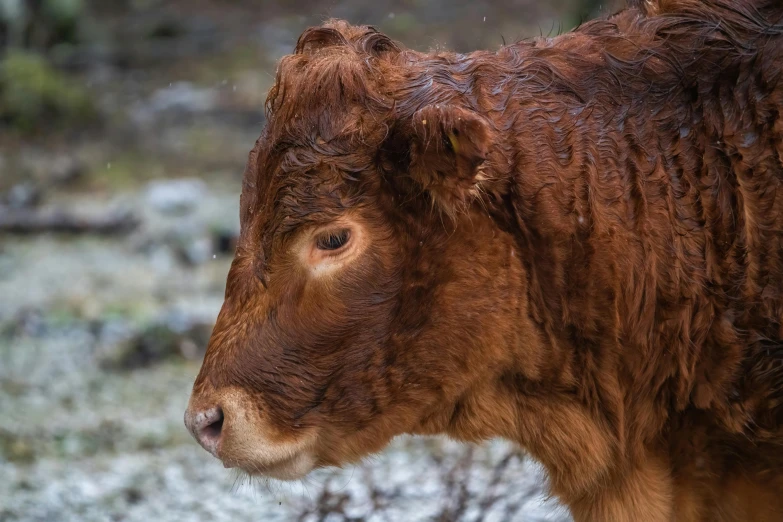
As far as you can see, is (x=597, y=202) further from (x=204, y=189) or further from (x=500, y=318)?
(x=204, y=189)

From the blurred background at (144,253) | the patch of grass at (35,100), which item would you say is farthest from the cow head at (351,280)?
the patch of grass at (35,100)

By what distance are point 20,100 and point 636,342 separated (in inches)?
451

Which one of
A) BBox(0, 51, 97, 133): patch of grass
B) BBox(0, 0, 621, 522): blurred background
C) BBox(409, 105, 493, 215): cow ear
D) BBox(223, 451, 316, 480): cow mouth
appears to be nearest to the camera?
A: BBox(409, 105, 493, 215): cow ear

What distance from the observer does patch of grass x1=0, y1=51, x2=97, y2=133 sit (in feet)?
43.0

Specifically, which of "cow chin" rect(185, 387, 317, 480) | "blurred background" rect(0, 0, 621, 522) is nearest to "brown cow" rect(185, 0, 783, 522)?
"cow chin" rect(185, 387, 317, 480)

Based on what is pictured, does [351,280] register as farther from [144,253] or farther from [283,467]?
[144,253]

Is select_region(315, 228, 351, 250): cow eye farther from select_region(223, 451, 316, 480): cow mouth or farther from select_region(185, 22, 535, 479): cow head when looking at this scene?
select_region(223, 451, 316, 480): cow mouth

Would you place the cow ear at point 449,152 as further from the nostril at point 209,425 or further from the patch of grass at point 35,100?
the patch of grass at point 35,100

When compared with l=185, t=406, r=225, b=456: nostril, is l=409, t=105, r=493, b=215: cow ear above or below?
above

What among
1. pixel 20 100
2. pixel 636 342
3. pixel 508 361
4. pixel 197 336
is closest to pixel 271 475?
pixel 508 361

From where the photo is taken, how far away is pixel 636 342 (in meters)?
3.33

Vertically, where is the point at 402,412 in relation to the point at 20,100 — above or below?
above

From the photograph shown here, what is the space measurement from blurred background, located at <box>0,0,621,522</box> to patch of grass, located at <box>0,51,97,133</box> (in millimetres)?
22

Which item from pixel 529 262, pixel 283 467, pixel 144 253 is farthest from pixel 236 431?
pixel 144 253
